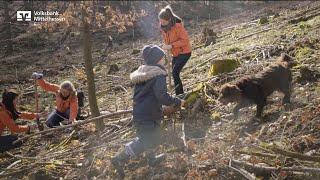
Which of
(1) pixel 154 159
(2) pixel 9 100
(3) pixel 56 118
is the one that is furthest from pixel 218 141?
(2) pixel 9 100

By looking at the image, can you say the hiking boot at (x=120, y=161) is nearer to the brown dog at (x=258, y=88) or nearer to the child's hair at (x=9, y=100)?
the brown dog at (x=258, y=88)

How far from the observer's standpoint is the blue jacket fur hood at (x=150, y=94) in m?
6.28

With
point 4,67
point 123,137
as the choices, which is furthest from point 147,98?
point 4,67

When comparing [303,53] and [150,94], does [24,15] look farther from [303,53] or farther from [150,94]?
[150,94]

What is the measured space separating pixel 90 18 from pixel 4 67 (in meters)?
14.3

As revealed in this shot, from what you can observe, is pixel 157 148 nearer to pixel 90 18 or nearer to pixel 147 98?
pixel 147 98

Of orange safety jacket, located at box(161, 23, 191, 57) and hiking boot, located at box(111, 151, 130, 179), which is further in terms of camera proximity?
orange safety jacket, located at box(161, 23, 191, 57)

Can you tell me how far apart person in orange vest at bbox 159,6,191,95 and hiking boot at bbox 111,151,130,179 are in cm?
277

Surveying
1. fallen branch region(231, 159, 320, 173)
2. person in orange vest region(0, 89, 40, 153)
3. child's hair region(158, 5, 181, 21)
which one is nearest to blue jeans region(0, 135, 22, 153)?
person in orange vest region(0, 89, 40, 153)

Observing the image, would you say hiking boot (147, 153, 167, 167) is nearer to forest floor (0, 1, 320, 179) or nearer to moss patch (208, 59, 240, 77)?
forest floor (0, 1, 320, 179)

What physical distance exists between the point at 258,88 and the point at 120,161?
2.53m

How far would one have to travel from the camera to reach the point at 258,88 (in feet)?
23.9

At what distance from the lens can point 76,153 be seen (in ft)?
26.9

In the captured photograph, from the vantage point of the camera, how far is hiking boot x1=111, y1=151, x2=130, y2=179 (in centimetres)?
636
